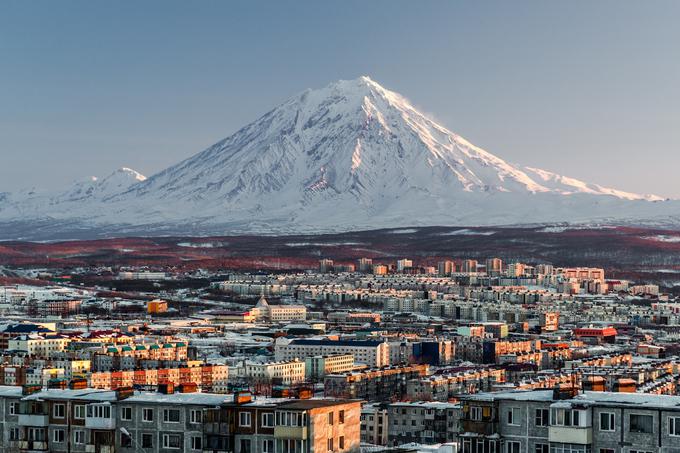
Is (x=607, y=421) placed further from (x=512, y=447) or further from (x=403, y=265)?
(x=403, y=265)

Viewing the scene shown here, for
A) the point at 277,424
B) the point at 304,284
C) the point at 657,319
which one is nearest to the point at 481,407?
the point at 277,424

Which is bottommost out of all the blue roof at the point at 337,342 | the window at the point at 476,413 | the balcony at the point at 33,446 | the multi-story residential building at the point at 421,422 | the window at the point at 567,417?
the blue roof at the point at 337,342

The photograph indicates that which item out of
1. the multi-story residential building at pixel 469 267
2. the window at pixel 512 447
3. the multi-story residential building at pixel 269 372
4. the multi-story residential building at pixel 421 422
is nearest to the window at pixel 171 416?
the window at pixel 512 447

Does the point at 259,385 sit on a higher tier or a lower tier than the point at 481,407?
lower

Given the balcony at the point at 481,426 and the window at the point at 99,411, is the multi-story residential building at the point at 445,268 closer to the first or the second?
the window at the point at 99,411

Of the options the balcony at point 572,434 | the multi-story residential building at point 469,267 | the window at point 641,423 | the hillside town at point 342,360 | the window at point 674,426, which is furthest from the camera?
the multi-story residential building at point 469,267

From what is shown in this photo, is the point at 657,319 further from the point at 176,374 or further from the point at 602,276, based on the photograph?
the point at 176,374
